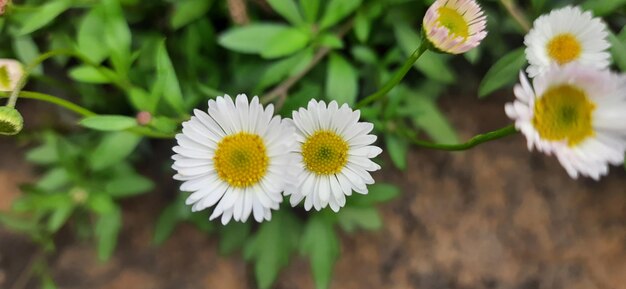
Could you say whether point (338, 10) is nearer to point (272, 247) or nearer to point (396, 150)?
point (396, 150)

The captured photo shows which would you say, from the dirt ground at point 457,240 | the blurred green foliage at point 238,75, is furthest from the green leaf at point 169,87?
the dirt ground at point 457,240

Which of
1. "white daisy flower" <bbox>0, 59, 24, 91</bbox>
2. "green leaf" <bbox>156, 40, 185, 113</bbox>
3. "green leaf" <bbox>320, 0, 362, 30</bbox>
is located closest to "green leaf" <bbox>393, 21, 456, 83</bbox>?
"green leaf" <bbox>320, 0, 362, 30</bbox>

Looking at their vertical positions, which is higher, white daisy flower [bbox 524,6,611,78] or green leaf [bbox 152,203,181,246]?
white daisy flower [bbox 524,6,611,78]

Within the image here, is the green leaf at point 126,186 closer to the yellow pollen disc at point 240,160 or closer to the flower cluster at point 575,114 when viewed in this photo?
the yellow pollen disc at point 240,160

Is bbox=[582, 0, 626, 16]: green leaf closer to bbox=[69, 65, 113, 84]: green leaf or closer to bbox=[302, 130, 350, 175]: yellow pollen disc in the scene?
bbox=[302, 130, 350, 175]: yellow pollen disc

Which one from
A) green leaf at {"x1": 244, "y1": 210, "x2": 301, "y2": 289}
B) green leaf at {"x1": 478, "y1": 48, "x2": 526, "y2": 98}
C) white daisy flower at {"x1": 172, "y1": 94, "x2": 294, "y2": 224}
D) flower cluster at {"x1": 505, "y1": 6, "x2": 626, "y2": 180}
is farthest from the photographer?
green leaf at {"x1": 244, "y1": 210, "x2": 301, "y2": 289}

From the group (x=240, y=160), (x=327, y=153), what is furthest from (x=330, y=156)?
(x=240, y=160)
